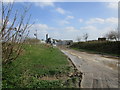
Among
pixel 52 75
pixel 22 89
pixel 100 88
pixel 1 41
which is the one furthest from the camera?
pixel 52 75

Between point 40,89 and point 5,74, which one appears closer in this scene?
point 40,89

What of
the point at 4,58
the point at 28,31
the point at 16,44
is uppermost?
the point at 28,31

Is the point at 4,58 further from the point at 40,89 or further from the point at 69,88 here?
the point at 69,88

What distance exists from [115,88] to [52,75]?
272 centimetres

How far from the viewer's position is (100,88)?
521cm

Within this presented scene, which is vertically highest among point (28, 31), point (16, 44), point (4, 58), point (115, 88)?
point (28, 31)

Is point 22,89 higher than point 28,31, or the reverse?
point 28,31

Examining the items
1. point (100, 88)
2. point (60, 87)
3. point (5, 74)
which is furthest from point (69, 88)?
point (5, 74)

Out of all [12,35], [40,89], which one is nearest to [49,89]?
[40,89]

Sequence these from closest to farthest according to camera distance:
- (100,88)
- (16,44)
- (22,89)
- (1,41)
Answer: (1,41) < (16,44) < (22,89) < (100,88)

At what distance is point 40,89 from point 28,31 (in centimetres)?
185

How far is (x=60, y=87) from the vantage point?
501cm

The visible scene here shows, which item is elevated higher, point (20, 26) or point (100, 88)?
point (20, 26)

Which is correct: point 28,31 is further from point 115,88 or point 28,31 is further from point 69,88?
point 115,88
